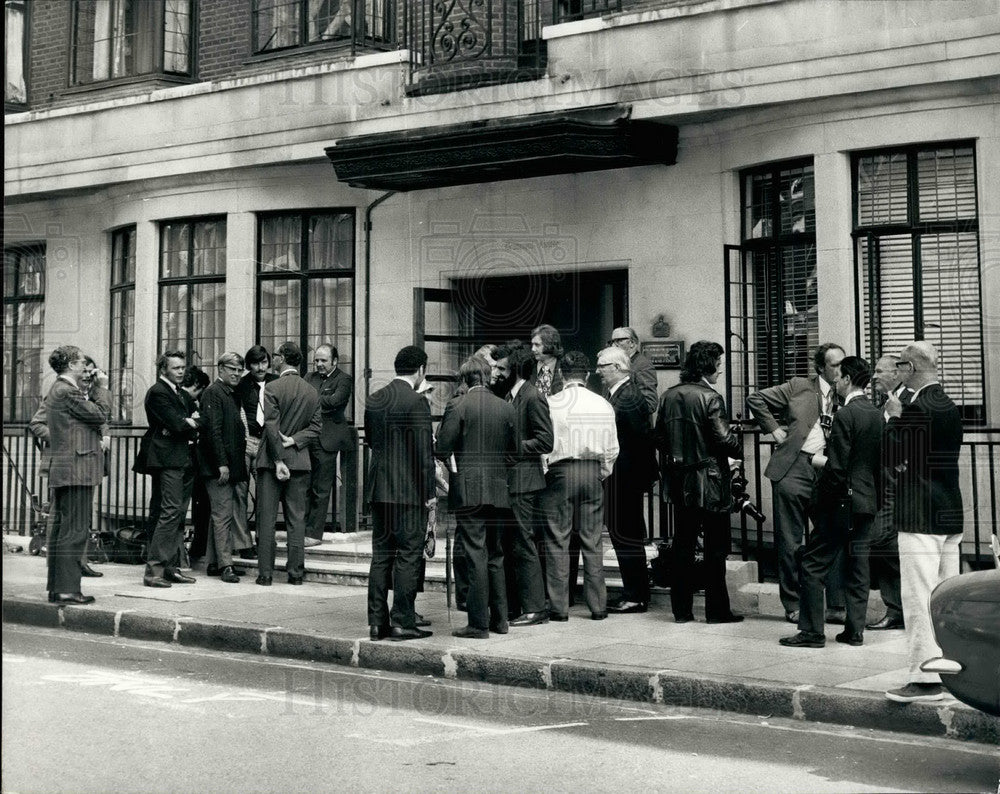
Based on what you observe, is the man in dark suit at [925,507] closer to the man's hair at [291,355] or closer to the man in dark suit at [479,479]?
the man in dark suit at [479,479]

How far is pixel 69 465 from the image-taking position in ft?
36.0

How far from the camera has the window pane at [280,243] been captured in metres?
15.2

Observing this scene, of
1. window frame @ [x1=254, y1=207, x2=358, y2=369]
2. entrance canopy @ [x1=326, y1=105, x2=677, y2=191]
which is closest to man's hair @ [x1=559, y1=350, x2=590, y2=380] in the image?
entrance canopy @ [x1=326, y1=105, x2=677, y2=191]

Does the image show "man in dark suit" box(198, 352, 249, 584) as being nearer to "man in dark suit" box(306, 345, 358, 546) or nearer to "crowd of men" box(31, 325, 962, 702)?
"man in dark suit" box(306, 345, 358, 546)

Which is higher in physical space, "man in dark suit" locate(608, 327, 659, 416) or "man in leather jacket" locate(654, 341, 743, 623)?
"man in dark suit" locate(608, 327, 659, 416)

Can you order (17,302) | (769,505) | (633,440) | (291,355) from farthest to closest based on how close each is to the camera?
(17,302), (291,355), (769,505), (633,440)

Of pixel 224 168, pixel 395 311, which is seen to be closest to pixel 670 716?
pixel 395 311

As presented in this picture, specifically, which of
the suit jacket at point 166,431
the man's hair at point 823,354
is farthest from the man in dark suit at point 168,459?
the man's hair at point 823,354

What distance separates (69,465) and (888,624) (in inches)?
272

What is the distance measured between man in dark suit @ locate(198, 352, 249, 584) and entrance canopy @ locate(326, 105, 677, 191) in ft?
8.30

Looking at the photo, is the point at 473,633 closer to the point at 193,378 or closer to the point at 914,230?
the point at 193,378

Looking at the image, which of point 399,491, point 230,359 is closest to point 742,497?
point 399,491

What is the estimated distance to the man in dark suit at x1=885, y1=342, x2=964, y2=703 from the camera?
23.7ft

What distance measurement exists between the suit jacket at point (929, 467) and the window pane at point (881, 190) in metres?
4.18
